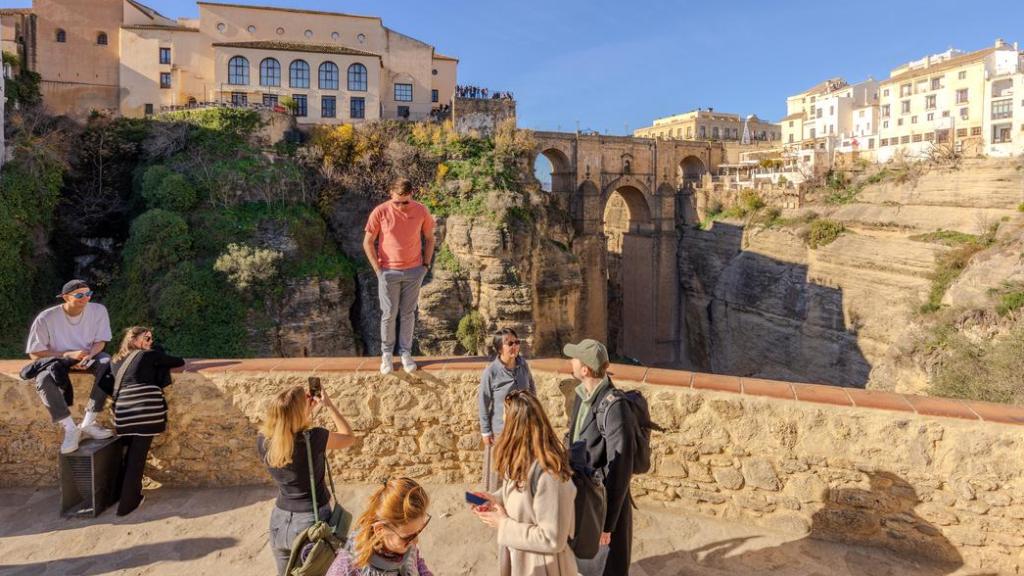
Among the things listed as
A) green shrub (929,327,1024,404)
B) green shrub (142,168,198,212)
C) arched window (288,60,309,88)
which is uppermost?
arched window (288,60,309,88)

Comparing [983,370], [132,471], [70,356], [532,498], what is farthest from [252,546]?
[983,370]

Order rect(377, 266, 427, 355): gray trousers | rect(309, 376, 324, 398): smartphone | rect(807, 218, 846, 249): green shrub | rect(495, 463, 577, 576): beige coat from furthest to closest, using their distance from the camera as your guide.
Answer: rect(807, 218, 846, 249): green shrub → rect(377, 266, 427, 355): gray trousers → rect(309, 376, 324, 398): smartphone → rect(495, 463, 577, 576): beige coat

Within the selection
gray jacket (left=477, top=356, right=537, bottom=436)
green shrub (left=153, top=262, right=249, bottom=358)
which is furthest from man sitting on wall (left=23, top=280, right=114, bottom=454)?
green shrub (left=153, top=262, right=249, bottom=358)

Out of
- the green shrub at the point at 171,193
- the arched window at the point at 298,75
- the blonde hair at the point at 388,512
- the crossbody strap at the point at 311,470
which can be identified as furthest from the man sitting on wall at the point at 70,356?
the arched window at the point at 298,75

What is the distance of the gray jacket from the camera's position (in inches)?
148

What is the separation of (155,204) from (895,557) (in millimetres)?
19678

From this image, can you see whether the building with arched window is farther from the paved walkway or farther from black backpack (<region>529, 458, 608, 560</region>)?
black backpack (<region>529, 458, 608, 560</region>)

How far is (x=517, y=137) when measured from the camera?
78.6ft

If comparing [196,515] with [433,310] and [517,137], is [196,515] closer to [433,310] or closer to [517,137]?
[433,310]

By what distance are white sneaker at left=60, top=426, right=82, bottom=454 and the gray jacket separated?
2.59 metres

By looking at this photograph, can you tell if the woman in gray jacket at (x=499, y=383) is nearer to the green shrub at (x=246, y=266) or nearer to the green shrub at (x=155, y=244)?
the green shrub at (x=246, y=266)

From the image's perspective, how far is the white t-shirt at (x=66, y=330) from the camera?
4.14 metres

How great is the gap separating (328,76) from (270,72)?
2321 mm

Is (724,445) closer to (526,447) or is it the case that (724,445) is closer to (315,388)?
(526,447)
